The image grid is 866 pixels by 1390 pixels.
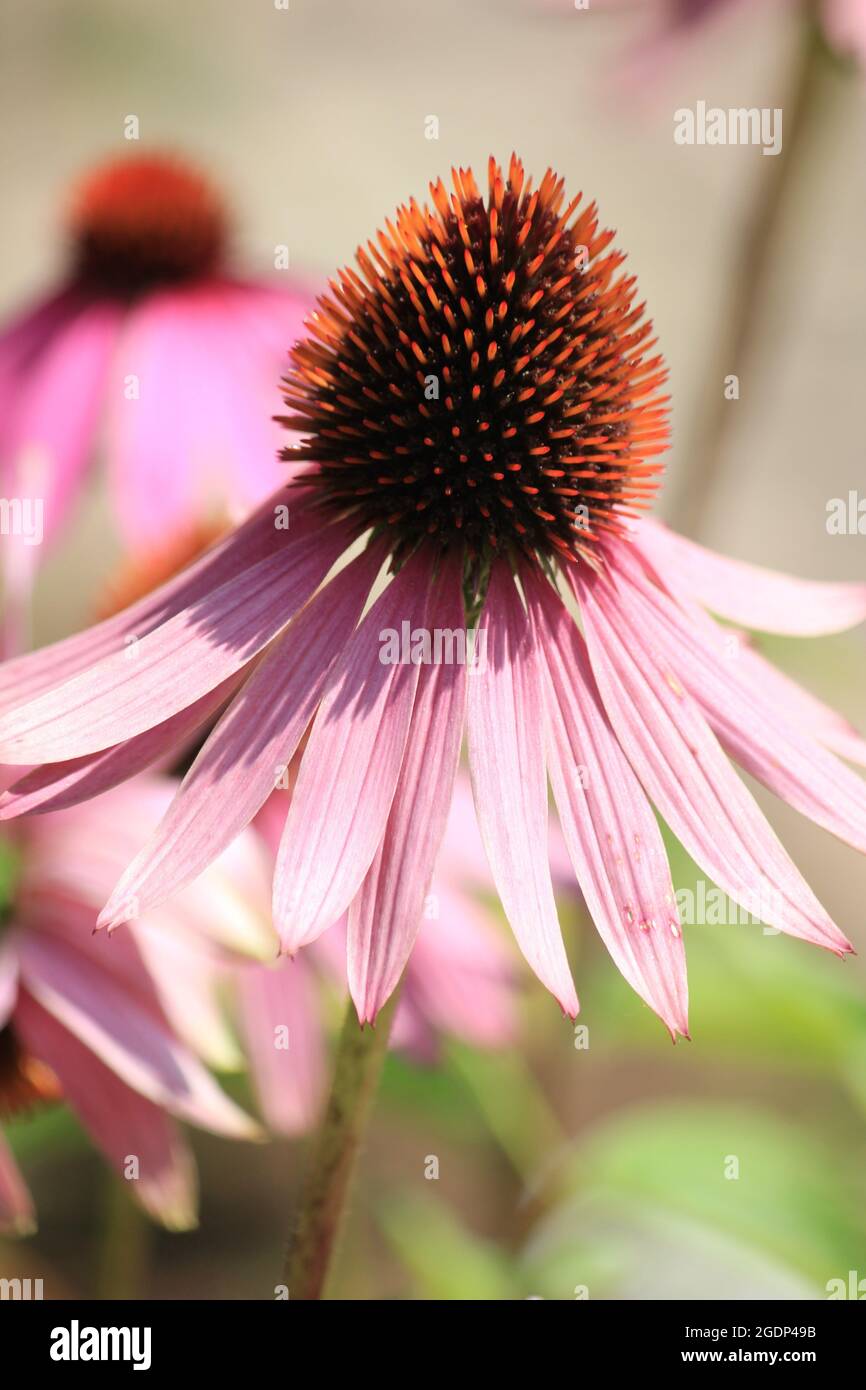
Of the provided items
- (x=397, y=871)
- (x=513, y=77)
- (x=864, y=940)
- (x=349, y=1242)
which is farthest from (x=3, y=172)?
(x=397, y=871)

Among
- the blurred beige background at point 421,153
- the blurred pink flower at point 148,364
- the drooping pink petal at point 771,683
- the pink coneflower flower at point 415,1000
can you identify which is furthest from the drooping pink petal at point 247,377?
the blurred beige background at point 421,153

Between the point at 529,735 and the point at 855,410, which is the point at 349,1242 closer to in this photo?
the point at 529,735

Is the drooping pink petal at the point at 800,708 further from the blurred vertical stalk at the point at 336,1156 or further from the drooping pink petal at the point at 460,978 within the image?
the drooping pink petal at the point at 460,978

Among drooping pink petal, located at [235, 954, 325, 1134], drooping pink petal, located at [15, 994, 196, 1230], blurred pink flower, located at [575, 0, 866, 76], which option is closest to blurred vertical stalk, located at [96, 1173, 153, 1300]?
drooping pink petal, located at [235, 954, 325, 1134]

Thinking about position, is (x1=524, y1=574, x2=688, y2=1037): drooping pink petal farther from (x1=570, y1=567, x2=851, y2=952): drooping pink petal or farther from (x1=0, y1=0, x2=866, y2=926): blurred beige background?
(x1=0, y1=0, x2=866, y2=926): blurred beige background

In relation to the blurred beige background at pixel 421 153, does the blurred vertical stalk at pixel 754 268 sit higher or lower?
lower

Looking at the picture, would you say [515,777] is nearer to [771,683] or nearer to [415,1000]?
[771,683]
